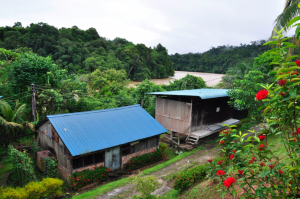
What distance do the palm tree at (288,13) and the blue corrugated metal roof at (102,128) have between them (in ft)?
33.9

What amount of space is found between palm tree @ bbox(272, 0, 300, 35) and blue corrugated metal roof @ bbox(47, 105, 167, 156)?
10.3m

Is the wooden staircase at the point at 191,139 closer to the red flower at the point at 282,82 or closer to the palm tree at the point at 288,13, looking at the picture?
the palm tree at the point at 288,13

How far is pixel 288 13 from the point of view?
11.8 meters

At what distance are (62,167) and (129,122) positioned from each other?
16.8 ft

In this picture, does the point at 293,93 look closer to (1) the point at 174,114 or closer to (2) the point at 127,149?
(2) the point at 127,149

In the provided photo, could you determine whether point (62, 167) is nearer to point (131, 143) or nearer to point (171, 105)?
point (131, 143)

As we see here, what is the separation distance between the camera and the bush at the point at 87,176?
1028 cm

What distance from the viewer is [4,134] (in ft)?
49.3

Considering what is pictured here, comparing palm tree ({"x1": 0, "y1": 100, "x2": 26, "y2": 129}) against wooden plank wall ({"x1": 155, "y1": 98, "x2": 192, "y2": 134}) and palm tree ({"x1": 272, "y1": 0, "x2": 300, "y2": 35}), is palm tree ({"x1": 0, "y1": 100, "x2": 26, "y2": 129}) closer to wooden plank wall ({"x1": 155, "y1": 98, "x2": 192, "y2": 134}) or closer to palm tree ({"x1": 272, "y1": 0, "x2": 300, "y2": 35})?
wooden plank wall ({"x1": 155, "y1": 98, "x2": 192, "y2": 134})

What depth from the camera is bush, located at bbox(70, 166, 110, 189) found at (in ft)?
33.7

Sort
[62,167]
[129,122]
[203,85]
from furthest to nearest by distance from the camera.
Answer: [203,85] < [129,122] < [62,167]

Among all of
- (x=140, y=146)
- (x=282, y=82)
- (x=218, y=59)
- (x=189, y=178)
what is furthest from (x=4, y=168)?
(x=218, y=59)

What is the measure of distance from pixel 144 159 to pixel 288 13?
1264cm

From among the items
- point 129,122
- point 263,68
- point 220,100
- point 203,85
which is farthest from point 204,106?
point 203,85
